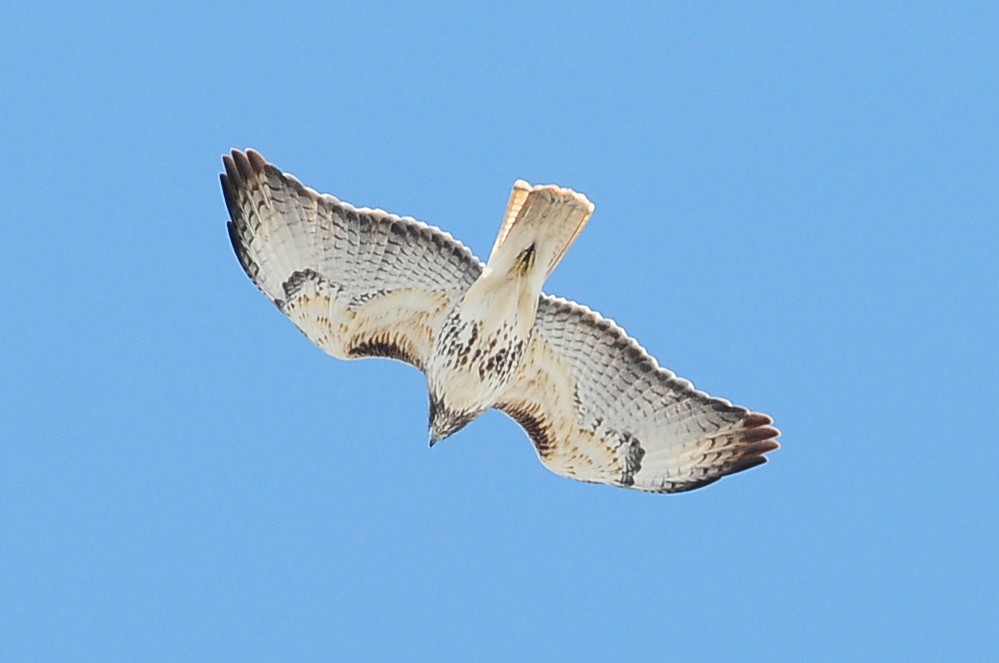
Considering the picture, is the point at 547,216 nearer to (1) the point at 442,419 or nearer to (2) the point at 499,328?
(2) the point at 499,328

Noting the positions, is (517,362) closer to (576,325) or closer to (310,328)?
(576,325)

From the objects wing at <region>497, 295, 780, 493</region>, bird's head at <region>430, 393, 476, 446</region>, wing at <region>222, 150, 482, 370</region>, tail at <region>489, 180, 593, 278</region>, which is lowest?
bird's head at <region>430, 393, 476, 446</region>

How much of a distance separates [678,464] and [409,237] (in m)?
2.39

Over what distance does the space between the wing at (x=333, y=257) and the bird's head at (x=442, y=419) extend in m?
0.47

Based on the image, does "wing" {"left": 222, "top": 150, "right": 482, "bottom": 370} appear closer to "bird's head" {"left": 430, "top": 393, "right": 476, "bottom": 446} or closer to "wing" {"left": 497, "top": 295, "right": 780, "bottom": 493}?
"bird's head" {"left": 430, "top": 393, "right": 476, "bottom": 446}

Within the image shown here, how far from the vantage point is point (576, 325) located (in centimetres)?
1427

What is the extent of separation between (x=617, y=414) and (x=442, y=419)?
4.06ft

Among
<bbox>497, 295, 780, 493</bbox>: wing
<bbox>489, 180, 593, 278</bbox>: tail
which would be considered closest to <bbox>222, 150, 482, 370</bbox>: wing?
<bbox>489, 180, 593, 278</bbox>: tail

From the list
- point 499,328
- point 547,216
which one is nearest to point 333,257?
point 499,328

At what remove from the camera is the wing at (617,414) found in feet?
47.0

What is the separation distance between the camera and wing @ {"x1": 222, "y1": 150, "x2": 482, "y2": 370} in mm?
13977

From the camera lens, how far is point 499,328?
1391cm

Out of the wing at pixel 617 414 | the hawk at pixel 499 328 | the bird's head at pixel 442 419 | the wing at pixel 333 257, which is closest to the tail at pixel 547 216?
the hawk at pixel 499 328

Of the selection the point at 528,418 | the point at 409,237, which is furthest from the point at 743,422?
the point at 409,237
